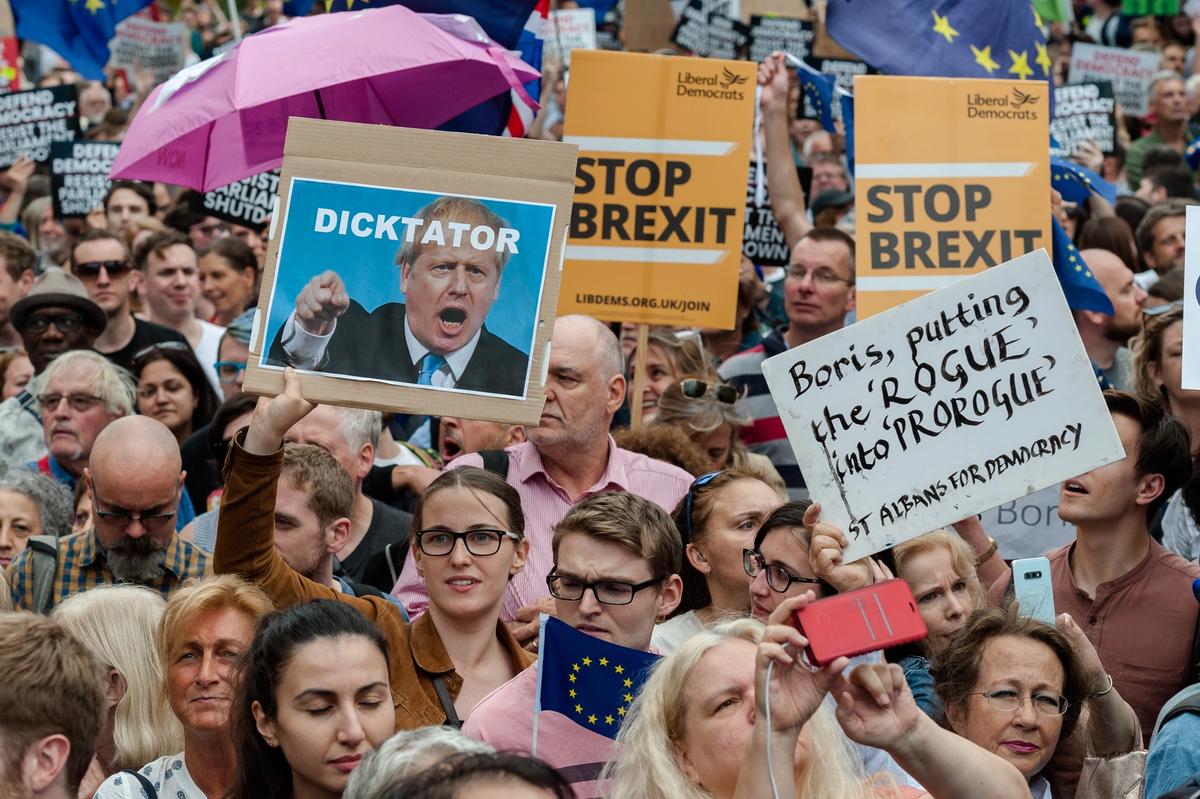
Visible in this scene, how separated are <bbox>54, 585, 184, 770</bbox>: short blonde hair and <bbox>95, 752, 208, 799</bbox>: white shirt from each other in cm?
19

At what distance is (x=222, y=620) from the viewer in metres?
4.67

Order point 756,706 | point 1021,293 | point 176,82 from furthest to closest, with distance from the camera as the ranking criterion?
point 176,82, point 1021,293, point 756,706

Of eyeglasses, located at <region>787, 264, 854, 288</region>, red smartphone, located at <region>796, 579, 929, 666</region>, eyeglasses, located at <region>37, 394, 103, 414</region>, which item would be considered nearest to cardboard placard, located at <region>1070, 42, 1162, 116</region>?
eyeglasses, located at <region>787, 264, 854, 288</region>

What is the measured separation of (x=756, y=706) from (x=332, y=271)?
1996 millimetres

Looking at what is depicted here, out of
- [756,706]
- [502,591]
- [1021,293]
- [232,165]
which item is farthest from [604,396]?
[756,706]

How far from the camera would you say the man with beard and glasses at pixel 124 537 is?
5.73 metres

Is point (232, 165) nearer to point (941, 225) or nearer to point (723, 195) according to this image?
point (723, 195)

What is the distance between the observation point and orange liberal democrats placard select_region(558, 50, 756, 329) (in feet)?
25.1

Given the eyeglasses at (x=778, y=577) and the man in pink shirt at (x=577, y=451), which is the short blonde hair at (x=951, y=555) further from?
the man in pink shirt at (x=577, y=451)

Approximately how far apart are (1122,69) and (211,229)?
7857 mm

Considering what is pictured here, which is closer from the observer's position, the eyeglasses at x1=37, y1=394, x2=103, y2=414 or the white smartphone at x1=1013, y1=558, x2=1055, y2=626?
the white smartphone at x1=1013, y1=558, x2=1055, y2=626

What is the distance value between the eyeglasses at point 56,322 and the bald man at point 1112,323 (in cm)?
476

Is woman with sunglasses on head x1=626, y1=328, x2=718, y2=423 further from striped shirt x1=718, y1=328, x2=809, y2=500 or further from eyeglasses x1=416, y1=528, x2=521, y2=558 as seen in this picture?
eyeglasses x1=416, y1=528, x2=521, y2=558

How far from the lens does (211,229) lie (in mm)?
12898
